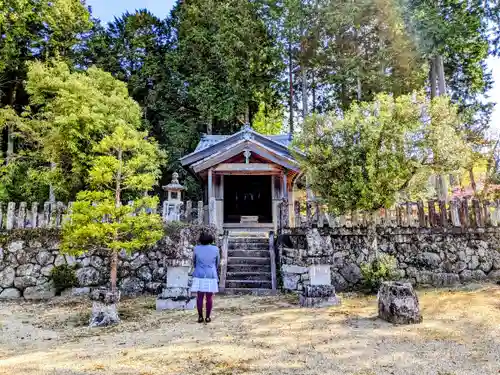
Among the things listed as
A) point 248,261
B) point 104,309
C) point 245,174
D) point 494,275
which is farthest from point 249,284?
point 494,275

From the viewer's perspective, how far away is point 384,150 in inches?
307

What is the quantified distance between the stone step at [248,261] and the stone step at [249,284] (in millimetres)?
834

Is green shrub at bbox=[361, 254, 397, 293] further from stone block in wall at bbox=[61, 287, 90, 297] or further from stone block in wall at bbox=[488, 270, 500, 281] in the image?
stone block in wall at bbox=[61, 287, 90, 297]

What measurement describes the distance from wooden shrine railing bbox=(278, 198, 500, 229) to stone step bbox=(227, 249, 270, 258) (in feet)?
3.31

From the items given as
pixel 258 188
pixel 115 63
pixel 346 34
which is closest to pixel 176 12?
pixel 115 63

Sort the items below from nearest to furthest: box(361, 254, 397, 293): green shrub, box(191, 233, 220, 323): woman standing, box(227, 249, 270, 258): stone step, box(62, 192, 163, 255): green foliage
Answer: box(191, 233, 220, 323): woman standing
box(62, 192, 163, 255): green foliage
box(361, 254, 397, 293): green shrub
box(227, 249, 270, 258): stone step

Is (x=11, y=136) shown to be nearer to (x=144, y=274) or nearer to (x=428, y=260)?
(x=144, y=274)

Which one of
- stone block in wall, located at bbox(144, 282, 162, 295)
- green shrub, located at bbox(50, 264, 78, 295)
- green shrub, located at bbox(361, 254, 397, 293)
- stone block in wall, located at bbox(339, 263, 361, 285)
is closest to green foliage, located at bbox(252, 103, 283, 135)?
stone block in wall, located at bbox(339, 263, 361, 285)

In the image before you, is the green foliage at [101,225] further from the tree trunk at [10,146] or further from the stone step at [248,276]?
the tree trunk at [10,146]

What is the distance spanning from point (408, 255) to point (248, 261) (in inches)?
176

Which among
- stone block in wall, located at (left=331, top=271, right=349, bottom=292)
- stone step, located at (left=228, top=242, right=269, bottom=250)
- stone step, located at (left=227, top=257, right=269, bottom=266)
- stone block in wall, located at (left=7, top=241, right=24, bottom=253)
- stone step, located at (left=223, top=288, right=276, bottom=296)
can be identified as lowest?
stone step, located at (left=223, top=288, right=276, bottom=296)

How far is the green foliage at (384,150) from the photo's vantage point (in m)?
7.76

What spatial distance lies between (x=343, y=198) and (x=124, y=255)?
5.96 meters

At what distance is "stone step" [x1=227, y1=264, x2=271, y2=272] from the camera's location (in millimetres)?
9461
